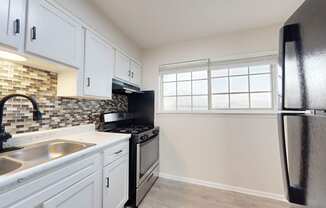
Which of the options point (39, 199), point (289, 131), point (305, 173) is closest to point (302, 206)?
point (305, 173)

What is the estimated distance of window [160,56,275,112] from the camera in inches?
90.2

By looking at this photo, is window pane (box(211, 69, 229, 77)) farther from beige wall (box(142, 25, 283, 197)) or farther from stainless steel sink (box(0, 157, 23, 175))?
stainless steel sink (box(0, 157, 23, 175))

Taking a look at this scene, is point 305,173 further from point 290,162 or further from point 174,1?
point 174,1

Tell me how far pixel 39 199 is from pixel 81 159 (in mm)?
335

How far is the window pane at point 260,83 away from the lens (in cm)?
226

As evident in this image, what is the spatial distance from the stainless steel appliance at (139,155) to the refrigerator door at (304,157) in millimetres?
1522

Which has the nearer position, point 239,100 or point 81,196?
point 81,196

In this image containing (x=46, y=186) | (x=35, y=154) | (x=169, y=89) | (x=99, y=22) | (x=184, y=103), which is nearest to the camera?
(x=46, y=186)

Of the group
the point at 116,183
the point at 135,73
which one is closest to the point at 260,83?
the point at 135,73

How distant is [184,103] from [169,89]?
39 cm

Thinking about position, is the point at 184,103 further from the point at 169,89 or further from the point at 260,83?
the point at 260,83

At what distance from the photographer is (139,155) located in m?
1.90

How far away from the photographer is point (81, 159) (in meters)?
1.17

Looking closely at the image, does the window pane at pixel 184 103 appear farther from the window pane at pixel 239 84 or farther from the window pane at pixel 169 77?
the window pane at pixel 239 84
